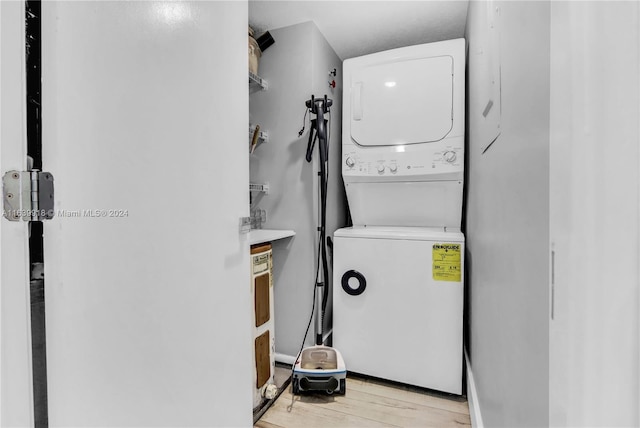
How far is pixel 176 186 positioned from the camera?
89cm

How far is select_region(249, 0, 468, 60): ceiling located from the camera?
5.83ft

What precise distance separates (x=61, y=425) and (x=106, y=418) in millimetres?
99

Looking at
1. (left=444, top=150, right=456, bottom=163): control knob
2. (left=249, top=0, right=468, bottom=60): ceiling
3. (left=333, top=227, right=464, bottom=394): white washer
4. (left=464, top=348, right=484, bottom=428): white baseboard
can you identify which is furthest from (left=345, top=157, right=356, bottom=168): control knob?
(left=464, top=348, right=484, bottom=428): white baseboard

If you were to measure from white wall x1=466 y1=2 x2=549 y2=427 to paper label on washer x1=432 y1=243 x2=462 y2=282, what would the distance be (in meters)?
0.50

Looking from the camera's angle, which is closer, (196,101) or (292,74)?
(196,101)

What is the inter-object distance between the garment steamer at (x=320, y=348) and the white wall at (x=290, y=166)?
83mm

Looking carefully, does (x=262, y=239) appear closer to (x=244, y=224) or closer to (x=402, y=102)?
(x=244, y=224)

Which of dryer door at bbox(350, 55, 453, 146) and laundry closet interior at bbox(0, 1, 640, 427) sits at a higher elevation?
dryer door at bbox(350, 55, 453, 146)

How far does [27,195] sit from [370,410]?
1.68 metres

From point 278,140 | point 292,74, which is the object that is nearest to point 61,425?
point 278,140

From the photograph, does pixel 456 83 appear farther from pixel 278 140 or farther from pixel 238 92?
pixel 238 92
